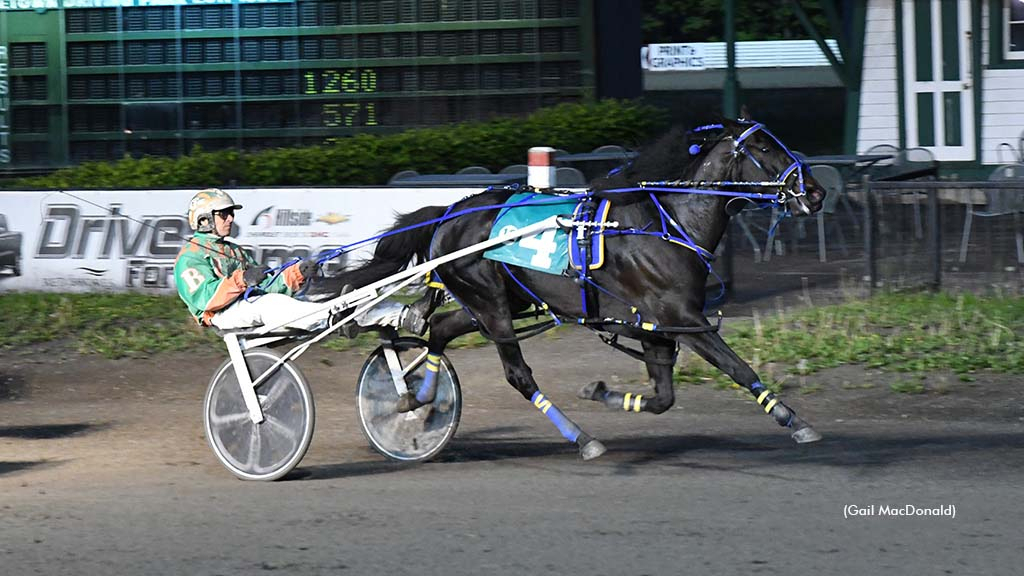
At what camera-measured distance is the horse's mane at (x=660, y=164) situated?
25.1 feet

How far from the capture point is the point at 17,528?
654 cm

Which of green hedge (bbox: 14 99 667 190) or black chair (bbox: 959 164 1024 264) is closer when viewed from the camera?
black chair (bbox: 959 164 1024 264)

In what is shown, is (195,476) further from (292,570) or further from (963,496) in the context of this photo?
(963,496)

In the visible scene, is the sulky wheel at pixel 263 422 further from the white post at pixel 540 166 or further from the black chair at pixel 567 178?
the black chair at pixel 567 178

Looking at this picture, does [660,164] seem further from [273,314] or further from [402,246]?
[273,314]

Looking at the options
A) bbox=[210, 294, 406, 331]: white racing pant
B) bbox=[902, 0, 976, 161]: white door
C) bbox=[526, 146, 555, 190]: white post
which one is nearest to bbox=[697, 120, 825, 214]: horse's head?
bbox=[210, 294, 406, 331]: white racing pant

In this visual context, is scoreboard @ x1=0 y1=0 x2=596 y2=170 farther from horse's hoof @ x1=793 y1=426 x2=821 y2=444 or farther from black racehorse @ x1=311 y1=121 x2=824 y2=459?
horse's hoof @ x1=793 y1=426 x2=821 y2=444

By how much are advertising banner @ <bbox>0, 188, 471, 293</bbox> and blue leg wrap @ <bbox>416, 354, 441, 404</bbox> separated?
4650 mm

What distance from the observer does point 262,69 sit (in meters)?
19.6

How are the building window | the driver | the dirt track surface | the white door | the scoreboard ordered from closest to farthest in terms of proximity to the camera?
the dirt track surface → the driver → the scoreboard → the building window → the white door

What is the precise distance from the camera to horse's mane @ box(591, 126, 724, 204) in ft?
25.1

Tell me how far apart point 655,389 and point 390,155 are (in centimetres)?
1013

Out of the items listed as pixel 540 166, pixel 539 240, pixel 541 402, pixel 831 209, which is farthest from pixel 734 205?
pixel 831 209

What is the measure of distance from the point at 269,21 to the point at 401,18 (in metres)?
1.82
